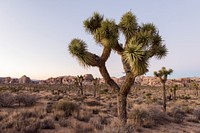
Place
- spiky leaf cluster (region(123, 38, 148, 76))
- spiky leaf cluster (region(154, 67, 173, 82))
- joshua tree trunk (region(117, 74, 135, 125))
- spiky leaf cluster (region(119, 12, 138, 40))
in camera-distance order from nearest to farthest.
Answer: spiky leaf cluster (region(123, 38, 148, 76)), joshua tree trunk (region(117, 74, 135, 125)), spiky leaf cluster (region(119, 12, 138, 40)), spiky leaf cluster (region(154, 67, 173, 82))

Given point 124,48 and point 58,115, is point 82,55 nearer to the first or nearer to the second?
point 124,48

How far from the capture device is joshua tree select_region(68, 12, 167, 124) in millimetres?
8148

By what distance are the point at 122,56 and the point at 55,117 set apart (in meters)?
4.91

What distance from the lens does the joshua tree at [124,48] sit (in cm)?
815

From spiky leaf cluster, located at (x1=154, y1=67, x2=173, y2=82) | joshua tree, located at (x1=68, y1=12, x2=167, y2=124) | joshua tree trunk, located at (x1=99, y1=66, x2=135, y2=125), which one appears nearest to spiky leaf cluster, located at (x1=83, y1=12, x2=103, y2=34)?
joshua tree, located at (x1=68, y1=12, x2=167, y2=124)

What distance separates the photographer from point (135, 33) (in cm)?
934

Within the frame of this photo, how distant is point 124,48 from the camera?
922 cm

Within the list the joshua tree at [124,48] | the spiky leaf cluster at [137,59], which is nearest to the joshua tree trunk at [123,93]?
the joshua tree at [124,48]

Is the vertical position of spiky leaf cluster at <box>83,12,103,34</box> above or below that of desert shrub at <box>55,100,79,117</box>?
above

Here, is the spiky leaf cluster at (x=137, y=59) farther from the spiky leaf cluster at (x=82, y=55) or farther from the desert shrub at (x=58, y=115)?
the desert shrub at (x=58, y=115)

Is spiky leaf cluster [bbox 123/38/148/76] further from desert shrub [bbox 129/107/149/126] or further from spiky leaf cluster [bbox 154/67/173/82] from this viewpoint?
spiky leaf cluster [bbox 154/67/173/82]

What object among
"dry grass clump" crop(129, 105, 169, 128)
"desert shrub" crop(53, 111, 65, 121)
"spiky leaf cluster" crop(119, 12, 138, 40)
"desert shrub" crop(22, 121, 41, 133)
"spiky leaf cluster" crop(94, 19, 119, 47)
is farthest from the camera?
"dry grass clump" crop(129, 105, 169, 128)

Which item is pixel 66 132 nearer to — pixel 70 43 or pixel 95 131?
pixel 95 131

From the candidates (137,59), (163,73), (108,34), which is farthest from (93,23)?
(163,73)
